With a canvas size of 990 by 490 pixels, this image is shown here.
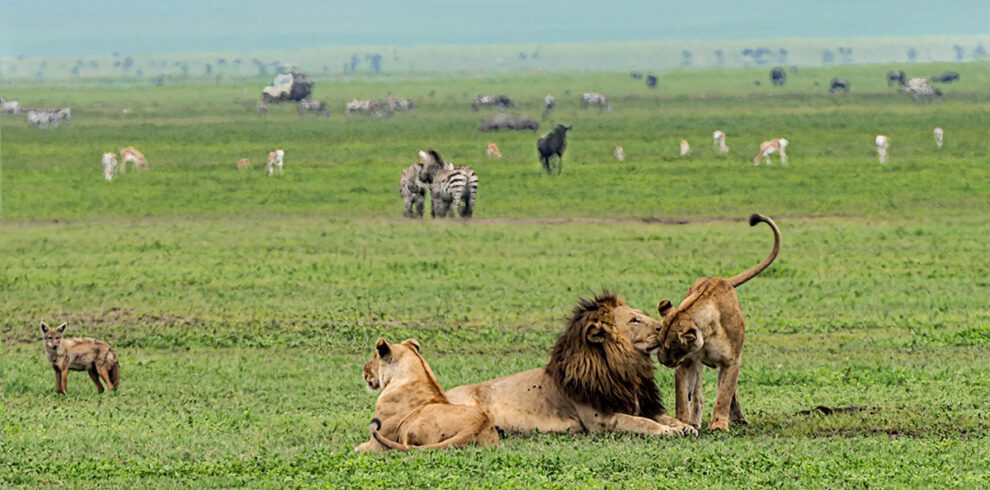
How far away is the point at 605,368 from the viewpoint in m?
10.9

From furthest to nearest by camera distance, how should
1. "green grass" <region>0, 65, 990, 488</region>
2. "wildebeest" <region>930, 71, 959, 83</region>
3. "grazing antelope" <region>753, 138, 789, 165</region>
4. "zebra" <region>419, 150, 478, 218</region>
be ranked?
1. "wildebeest" <region>930, 71, 959, 83</region>
2. "grazing antelope" <region>753, 138, 789, 165</region>
3. "zebra" <region>419, 150, 478, 218</region>
4. "green grass" <region>0, 65, 990, 488</region>

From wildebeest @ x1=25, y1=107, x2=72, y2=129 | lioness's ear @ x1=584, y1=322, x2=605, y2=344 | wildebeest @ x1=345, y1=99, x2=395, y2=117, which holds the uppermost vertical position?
lioness's ear @ x1=584, y1=322, x2=605, y2=344

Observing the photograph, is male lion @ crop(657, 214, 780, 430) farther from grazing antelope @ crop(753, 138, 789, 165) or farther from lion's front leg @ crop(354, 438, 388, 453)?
grazing antelope @ crop(753, 138, 789, 165)

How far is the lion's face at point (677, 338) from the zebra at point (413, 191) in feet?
84.8

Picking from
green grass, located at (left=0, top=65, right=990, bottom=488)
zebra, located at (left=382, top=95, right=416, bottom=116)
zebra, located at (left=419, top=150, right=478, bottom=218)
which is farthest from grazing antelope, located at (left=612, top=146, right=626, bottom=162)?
zebra, located at (left=382, top=95, right=416, bottom=116)

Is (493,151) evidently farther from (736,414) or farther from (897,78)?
(897,78)

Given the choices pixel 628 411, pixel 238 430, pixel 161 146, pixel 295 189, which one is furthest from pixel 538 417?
pixel 161 146

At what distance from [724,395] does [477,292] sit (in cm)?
1127

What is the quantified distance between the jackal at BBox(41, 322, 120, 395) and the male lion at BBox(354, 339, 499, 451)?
15.2 feet

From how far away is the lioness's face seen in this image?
1087 cm

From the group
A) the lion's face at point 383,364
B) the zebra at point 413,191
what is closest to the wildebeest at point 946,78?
the zebra at point 413,191

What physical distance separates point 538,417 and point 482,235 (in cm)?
1970

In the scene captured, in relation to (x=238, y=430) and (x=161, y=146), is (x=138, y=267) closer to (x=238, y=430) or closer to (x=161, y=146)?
(x=238, y=430)

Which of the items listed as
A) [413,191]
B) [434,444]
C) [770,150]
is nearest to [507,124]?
[770,150]
